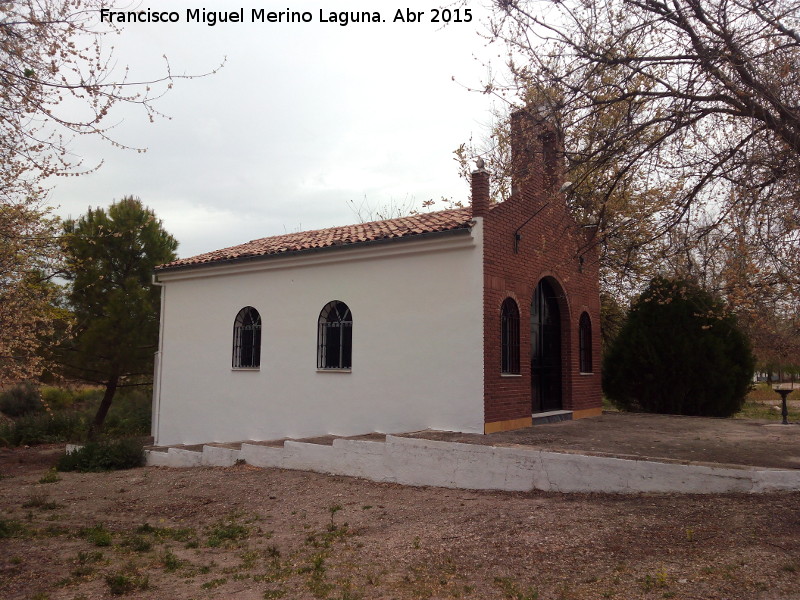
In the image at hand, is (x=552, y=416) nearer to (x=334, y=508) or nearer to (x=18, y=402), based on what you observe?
(x=334, y=508)

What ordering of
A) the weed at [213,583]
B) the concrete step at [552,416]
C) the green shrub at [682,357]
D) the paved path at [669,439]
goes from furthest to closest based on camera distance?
the green shrub at [682,357] → the concrete step at [552,416] → the paved path at [669,439] → the weed at [213,583]

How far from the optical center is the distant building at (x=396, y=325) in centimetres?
1033

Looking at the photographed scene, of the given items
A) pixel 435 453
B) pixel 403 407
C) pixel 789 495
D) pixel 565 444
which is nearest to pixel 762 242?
pixel 789 495

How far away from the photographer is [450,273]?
1057 centimetres

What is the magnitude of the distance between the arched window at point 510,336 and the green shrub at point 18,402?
60.2 ft

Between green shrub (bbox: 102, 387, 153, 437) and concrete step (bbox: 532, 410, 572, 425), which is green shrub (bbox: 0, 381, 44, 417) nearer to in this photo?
green shrub (bbox: 102, 387, 153, 437)

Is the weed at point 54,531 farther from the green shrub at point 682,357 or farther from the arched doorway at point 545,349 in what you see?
the green shrub at point 682,357

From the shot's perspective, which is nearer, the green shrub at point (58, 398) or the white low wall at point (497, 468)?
the white low wall at point (497, 468)

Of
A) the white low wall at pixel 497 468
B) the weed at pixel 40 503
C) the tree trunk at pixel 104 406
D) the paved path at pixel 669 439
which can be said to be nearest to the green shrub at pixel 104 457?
the white low wall at pixel 497 468

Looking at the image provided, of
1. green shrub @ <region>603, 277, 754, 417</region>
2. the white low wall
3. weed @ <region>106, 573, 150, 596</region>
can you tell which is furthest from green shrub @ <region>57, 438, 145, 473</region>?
green shrub @ <region>603, 277, 754, 417</region>

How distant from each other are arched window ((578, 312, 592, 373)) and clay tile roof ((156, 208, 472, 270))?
3.91m

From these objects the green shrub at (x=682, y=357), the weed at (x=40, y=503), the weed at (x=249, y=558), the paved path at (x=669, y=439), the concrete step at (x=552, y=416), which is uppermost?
the green shrub at (x=682, y=357)

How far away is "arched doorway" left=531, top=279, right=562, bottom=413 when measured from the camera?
493 inches

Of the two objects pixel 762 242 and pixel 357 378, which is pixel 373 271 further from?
pixel 762 242
